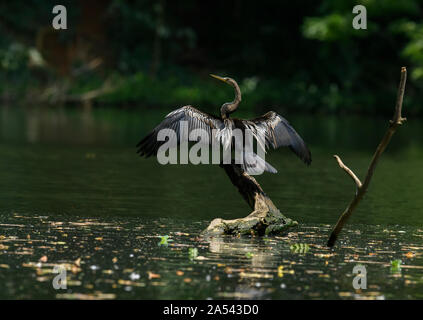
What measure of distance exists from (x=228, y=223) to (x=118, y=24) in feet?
141

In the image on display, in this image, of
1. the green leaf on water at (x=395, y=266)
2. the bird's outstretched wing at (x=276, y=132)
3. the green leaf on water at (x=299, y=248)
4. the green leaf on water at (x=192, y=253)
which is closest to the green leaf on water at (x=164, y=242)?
the green leaf on water at (x=192, y=253)

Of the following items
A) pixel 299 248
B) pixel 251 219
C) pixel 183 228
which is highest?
pixel 251 219

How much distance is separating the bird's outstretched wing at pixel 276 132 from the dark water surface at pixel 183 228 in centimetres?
115

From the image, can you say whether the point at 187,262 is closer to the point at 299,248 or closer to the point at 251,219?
the point at 299,248

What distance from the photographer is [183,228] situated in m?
14.0

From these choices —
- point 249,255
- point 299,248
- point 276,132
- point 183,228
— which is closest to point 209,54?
point 276,132

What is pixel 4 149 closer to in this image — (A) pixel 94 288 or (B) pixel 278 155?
(B) pixel 278 155

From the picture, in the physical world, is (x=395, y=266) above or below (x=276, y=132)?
below

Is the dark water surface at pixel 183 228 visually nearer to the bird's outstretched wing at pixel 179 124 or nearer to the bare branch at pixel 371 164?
the bare branch at pixel 371 164

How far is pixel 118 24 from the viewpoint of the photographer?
5541 centimetres

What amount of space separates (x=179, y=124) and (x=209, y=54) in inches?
1721

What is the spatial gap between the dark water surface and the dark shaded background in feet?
68.9

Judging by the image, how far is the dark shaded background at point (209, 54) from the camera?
49.8m

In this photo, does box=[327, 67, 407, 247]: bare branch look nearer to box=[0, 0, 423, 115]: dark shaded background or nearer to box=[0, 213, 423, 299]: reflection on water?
box=[0, 213, 423, 299]: reflection on water
